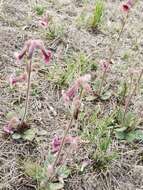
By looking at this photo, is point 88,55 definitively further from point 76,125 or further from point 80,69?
point 76,125

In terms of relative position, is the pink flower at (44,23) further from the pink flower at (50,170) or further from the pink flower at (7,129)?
the pink flower at (50,170)

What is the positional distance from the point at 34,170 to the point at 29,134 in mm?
288

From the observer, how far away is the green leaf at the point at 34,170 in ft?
8.29

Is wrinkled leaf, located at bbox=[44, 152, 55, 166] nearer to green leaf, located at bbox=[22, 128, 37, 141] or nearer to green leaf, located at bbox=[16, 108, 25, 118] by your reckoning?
green leaf, located at bbox=[22, 128, 37, 141]

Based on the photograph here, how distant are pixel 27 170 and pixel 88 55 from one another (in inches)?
51.0

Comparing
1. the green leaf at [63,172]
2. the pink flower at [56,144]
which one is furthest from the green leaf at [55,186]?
the pink flower at [56,144]

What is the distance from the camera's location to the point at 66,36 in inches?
148

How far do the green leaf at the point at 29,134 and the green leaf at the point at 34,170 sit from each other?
21 cm

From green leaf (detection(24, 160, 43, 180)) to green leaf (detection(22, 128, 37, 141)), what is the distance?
206 mm

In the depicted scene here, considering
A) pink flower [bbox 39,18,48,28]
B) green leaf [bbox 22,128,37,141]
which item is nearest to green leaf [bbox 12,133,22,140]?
green leaf [bbox 22,128,37,141]

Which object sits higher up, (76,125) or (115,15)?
(115,15)

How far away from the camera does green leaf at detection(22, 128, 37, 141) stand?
275 centimetres

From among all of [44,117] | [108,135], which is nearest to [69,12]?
[44,117]

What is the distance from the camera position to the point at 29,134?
2779mm
